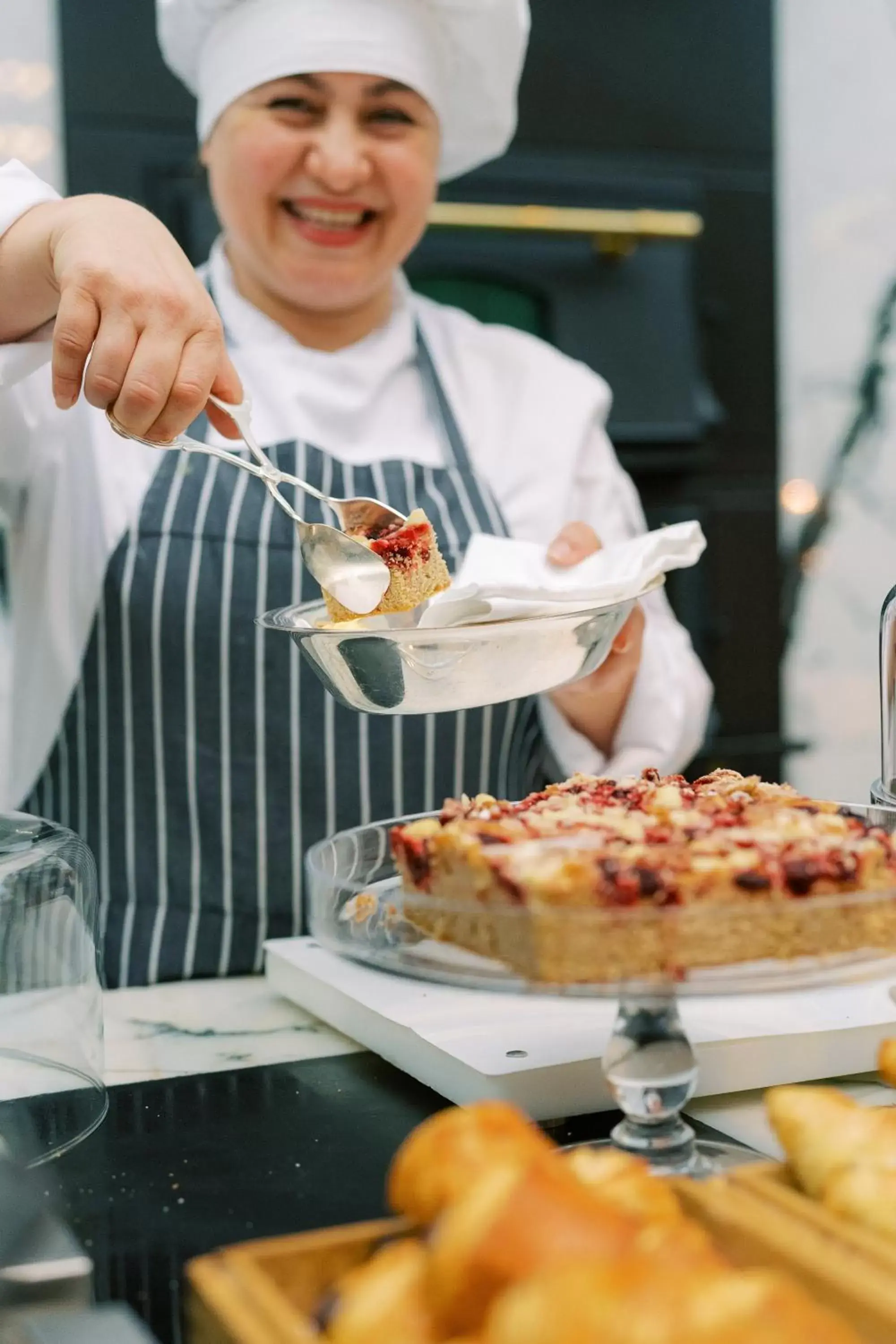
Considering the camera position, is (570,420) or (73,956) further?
(570,420)

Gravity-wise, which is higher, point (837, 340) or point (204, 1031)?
point (837, 340)

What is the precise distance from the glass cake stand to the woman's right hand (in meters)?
0.38

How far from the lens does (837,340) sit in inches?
79.3

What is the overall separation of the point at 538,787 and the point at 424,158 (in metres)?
0.61

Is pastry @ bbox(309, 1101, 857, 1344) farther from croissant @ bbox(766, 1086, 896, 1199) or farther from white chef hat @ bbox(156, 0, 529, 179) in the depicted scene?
white chef hat @ bbox(156, 0, 529, 179)

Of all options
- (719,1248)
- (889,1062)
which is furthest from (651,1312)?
(889,1062)

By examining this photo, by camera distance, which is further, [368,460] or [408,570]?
[368,460]

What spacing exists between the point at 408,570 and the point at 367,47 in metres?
0.56

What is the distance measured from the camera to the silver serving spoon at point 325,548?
886 mm

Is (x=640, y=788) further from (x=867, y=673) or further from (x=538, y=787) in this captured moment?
(x=867, y=673)

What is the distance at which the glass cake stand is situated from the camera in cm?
54

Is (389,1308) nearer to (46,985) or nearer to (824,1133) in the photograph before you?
(824,1133)

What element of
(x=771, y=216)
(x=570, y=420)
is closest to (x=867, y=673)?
(x=771, y=216)

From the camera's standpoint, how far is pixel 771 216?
6.73 ft
